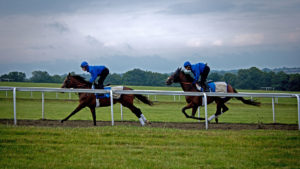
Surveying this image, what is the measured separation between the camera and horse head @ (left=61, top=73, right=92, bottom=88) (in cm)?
972

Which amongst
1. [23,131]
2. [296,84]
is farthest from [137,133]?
[296,84]

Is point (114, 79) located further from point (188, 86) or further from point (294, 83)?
point (188, 86)

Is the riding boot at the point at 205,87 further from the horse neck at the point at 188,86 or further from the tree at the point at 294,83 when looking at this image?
the tree at the point at 294,83

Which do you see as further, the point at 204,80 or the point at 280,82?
the point at 280,82

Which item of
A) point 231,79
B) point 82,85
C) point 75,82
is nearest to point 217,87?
point 82,85

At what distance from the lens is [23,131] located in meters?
6.94

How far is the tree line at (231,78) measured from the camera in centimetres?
4022

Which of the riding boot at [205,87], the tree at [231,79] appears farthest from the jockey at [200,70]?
the tree at [231,79]

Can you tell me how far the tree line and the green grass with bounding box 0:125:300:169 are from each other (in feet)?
42.4

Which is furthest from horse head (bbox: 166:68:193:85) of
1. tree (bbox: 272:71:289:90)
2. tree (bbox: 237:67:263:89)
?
tree (bbox: 237:67:263:89)

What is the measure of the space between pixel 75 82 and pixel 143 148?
4.47 metres

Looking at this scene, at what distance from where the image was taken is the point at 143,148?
5.94 m

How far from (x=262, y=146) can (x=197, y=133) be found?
4.75 ft

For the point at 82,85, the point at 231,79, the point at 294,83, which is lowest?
the point at 82,85
